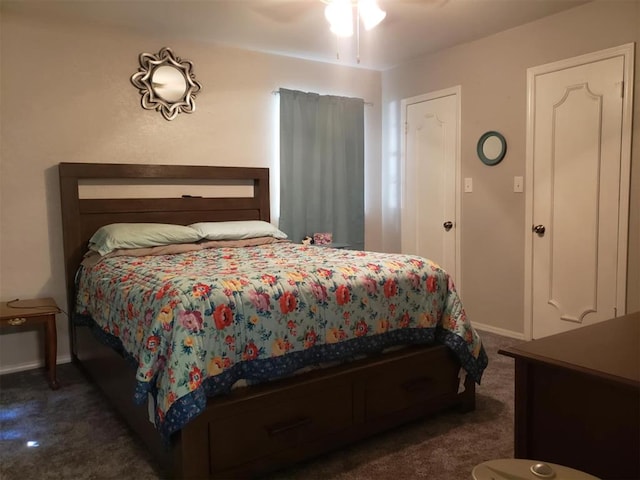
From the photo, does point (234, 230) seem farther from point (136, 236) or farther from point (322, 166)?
point (322, 166)

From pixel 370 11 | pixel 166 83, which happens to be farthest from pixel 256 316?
pixel 166 83

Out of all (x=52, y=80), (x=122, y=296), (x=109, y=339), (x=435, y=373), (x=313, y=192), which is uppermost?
(x=52, y=80)

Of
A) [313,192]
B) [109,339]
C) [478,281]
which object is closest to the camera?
[109,339]

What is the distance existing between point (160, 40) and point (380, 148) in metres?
2.26

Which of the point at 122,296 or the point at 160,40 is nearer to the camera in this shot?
the point at 122,296

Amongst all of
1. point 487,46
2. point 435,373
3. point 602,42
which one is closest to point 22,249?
point 435,373

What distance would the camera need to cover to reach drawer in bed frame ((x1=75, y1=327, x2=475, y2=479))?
1847mm

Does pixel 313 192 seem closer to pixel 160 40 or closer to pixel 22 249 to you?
pixel 160 40

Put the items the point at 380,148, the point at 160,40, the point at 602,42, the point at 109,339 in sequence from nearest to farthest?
the point at 109,339 < the point at 602,42 < the point at 160,40 < the point at 380,148

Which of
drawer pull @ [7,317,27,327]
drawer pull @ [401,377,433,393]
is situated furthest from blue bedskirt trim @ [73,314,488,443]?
drawer pull @ [7,317,27,327]

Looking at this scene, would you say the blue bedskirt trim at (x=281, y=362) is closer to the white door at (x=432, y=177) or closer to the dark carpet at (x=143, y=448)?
the dark carpet at (x=143, y=448)

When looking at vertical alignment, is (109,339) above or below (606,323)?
below

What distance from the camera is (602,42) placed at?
10.7ft

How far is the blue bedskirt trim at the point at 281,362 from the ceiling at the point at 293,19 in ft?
6.74
